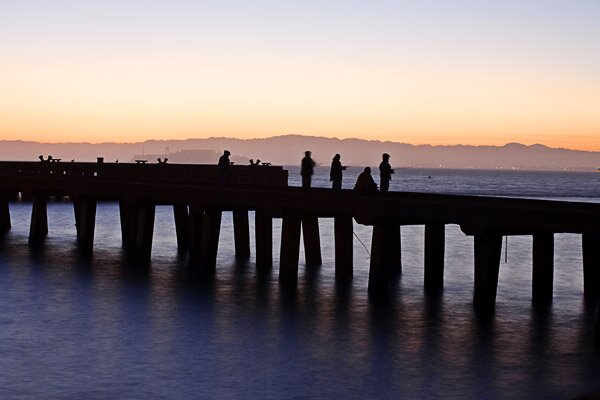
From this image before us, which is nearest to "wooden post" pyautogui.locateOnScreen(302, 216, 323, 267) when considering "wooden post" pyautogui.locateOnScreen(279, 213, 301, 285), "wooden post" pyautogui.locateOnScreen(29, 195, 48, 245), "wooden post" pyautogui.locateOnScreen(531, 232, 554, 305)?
"wooden post" pyautogui.locateOnScreen(279, 213, 301, 285)

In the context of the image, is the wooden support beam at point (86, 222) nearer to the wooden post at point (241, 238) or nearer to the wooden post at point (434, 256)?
the wooden post at point (241, 238)

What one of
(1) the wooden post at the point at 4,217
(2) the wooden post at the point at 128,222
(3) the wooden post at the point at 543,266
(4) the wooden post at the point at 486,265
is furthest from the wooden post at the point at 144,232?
(4) the wooden post at the point at 486,265

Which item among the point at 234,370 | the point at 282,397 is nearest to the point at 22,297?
the point at 234,370

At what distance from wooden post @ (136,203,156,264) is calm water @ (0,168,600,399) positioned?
1.44 metres

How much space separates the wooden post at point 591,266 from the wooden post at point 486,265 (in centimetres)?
383

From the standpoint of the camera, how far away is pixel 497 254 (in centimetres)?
2523

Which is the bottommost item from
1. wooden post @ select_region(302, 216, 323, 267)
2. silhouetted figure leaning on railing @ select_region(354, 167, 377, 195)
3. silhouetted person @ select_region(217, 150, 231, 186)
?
wooden post @ select_region(302, 216, 323, 267)

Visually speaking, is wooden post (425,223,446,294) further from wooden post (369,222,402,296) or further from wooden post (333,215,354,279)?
wooden post (333,215,354,279)

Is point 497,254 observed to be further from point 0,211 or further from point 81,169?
point 81,169

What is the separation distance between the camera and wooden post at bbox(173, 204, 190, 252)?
43.3 m

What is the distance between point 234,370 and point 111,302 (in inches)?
388

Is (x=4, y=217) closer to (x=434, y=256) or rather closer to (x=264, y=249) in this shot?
(x=264, y=249)

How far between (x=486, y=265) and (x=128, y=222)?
75.0 feet

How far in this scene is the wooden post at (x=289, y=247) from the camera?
101 feet
